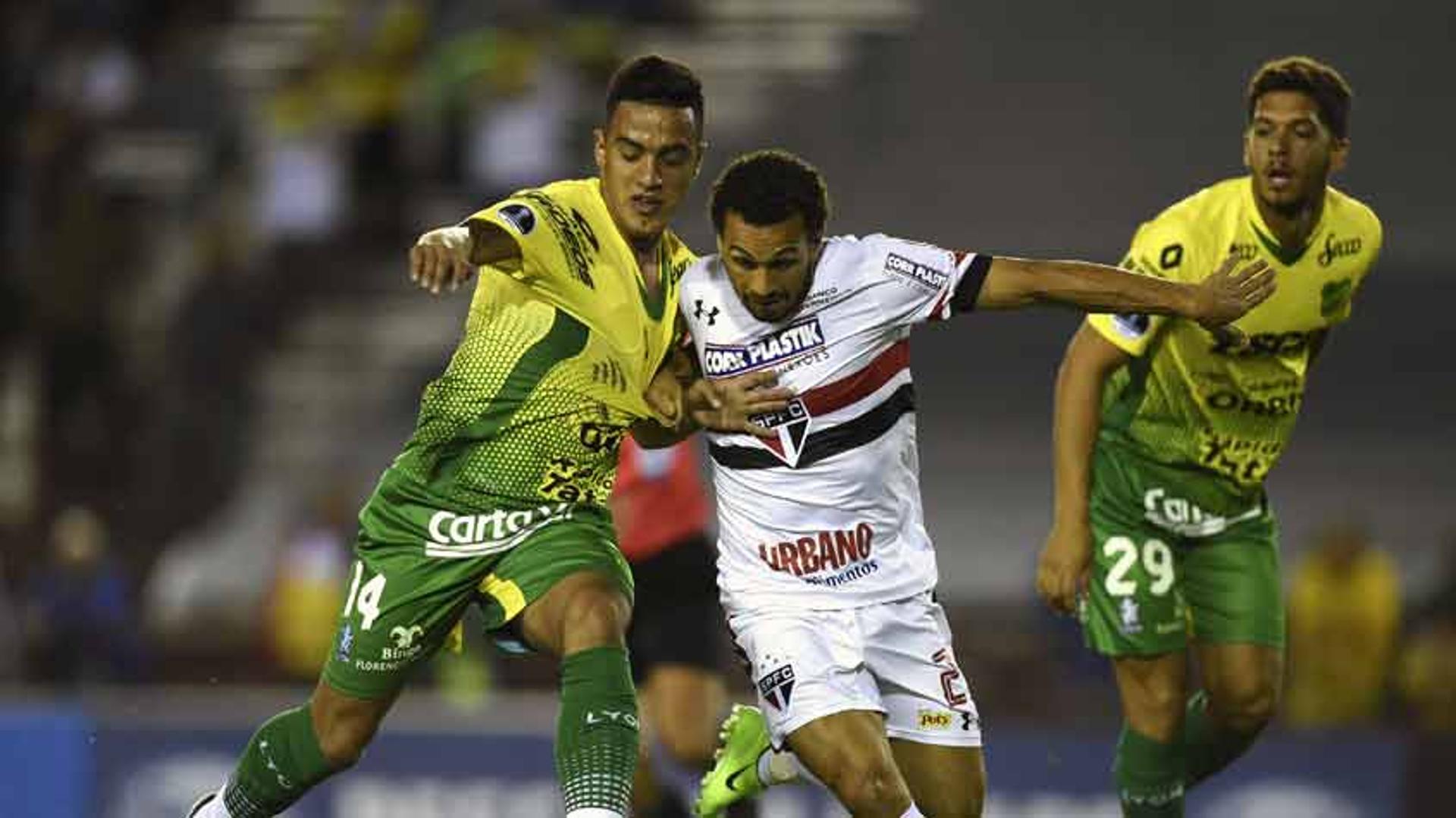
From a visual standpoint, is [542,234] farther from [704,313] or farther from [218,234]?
[218,234]

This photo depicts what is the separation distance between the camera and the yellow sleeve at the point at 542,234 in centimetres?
725

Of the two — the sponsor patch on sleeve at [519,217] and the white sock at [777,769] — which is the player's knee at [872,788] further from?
the sponsor patch on sleeve at [519,217]

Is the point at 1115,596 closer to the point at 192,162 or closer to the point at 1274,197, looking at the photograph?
the point at 1274,197

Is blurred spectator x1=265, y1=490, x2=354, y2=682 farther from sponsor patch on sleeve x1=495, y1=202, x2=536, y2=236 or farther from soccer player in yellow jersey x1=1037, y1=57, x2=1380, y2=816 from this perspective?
sponsor patch on sleeve x1=495, y1=202, x2=536, y2=236

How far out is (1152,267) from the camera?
7984 mm

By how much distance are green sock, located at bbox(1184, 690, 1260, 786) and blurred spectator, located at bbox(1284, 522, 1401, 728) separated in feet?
19.7

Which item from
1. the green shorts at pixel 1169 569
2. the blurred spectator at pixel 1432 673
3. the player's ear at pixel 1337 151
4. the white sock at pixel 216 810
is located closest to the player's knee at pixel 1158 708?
the green shorts at pixel 1169 569

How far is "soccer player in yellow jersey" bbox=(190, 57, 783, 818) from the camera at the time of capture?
24.0 ft

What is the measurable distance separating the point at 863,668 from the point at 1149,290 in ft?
4.08

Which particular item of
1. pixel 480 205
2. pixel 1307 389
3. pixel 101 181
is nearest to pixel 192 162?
pixel 101 181

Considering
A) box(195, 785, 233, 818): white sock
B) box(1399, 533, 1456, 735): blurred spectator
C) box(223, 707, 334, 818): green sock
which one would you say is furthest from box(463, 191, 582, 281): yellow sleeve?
box(1399, 533, 1456, 735): blurred spectator

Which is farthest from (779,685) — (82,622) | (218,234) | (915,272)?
(218,234)

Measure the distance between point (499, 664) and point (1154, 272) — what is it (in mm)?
7794

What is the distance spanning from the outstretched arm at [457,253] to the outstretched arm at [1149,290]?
1328mm
